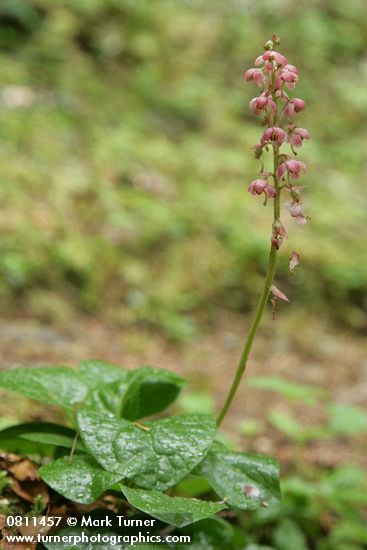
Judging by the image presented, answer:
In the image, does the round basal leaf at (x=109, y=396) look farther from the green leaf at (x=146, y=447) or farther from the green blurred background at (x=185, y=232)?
the green blurred background at (x=185, y=232)

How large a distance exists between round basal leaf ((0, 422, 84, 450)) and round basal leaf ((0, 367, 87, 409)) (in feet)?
0.26

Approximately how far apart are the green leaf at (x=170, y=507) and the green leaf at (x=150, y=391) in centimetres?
44

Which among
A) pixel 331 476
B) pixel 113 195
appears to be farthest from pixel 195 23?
pixel 331 476

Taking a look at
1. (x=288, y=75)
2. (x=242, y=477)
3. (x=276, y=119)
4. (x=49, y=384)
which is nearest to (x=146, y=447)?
(x=242, y=477)

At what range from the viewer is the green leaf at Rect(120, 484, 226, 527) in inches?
55.1

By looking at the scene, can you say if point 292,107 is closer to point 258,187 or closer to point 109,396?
point 258,187

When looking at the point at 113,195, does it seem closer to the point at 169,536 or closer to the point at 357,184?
the point at 357,184

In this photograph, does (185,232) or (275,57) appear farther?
(185,232)

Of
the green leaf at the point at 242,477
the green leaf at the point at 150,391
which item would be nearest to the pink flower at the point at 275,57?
the green leaf at the point at 150,391

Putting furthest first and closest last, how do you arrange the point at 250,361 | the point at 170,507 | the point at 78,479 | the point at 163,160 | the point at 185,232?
the point at 163,160 < the point at 185,232 < the point at 250,361 < the point at 78,479 < the point at 170,507

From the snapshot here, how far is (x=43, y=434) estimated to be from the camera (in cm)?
179

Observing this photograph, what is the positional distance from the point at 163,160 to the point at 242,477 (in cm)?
471

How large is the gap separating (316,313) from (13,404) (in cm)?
294

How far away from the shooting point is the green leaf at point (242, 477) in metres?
1.68
